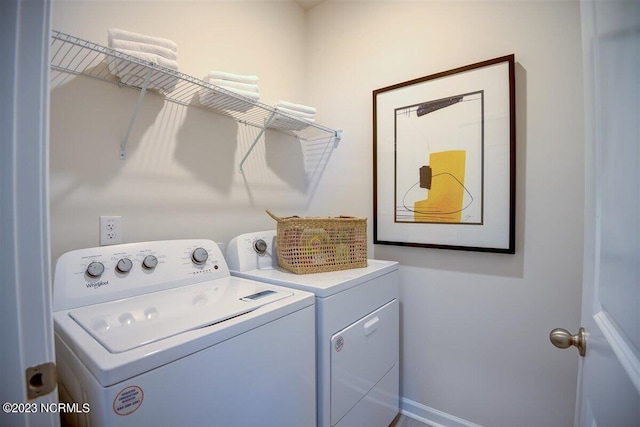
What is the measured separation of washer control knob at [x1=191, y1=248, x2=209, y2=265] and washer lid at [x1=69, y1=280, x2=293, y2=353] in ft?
0.38

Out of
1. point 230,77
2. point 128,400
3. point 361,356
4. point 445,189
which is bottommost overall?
point 361,356

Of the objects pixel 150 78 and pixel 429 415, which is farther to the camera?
pixel 429 415

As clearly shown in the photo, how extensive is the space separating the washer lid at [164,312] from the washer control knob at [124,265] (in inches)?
4.3

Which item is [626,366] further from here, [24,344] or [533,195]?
[533,195]

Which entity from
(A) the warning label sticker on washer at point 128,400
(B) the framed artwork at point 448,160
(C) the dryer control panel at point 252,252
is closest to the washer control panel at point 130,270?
(C) the dryer control panel at point 252,252

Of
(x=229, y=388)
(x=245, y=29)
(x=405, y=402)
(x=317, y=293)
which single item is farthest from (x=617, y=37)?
(x=405, y=402)

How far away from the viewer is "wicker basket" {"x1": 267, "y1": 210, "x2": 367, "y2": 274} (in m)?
1.37

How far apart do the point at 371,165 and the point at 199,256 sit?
1163 millimetres

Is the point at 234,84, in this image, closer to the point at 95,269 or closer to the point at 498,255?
the point at 95,269

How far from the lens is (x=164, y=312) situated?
0.88m

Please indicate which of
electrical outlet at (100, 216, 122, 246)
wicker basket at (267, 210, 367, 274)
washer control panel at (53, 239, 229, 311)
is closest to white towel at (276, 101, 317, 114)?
wicker basket at (267, 210, 367, 274)

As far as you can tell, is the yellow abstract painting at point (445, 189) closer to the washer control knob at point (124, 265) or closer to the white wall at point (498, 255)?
the white wall at point (498, 255)

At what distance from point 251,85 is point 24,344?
4.25 feet

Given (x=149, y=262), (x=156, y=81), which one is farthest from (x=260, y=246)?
(x=156, y=81)
